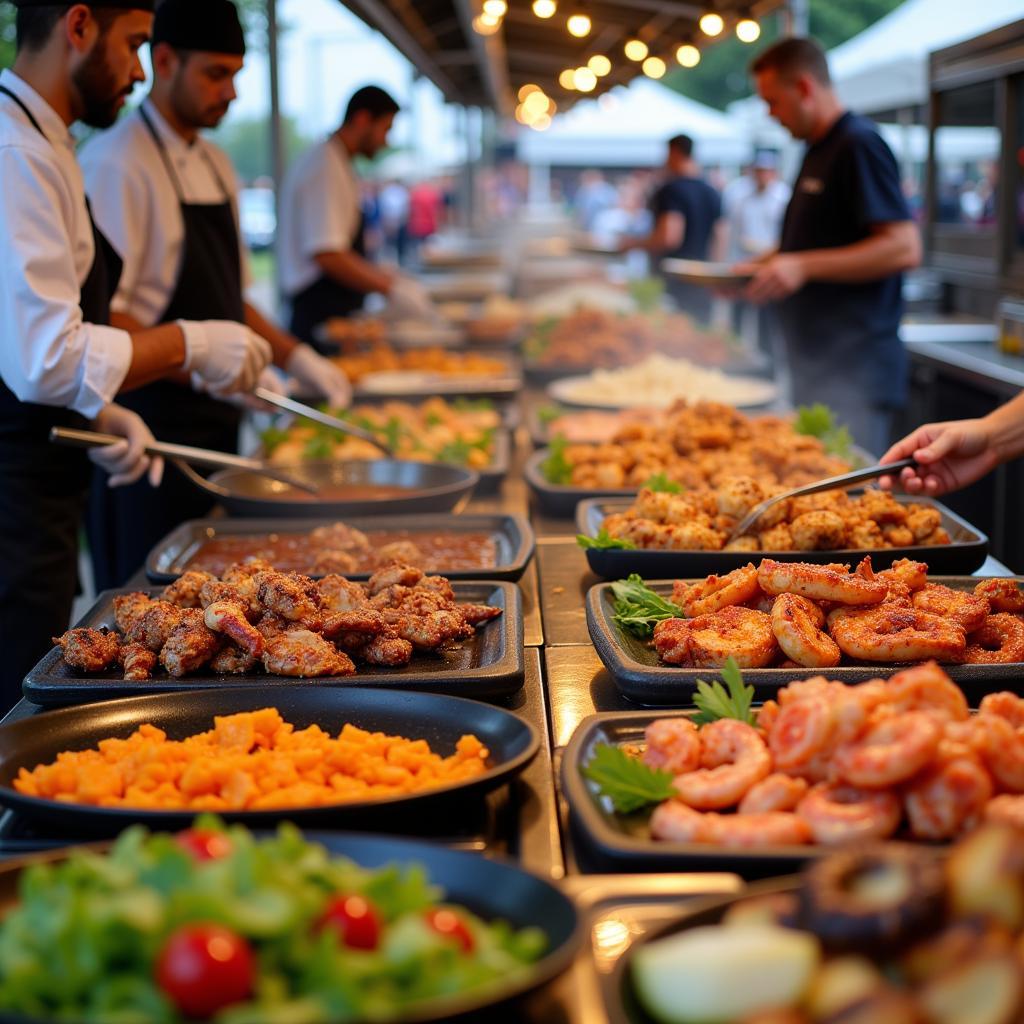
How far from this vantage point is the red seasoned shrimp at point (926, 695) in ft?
4.92

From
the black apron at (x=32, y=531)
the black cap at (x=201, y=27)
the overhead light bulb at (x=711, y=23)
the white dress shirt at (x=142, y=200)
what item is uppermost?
the overhead light bulb at (x=711, y=23)

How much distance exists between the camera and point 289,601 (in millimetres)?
2160

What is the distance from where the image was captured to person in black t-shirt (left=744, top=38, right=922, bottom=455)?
5.14m

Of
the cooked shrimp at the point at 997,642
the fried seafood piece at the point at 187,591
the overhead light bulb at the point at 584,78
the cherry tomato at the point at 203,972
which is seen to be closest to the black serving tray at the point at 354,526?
the fried seafood piece at the point at 187,591

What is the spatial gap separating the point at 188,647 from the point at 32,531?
4.28 feet

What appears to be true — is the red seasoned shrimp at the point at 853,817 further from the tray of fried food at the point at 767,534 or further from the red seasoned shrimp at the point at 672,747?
the tray of fried food at the point at 767,534

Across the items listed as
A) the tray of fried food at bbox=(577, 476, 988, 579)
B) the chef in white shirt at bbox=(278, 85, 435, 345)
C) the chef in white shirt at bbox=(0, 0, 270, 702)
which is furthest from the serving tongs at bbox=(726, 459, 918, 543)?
the chef in white shirt at bbox=(278, 85, 435, 345)

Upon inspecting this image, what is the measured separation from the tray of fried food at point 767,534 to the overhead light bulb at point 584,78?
7.95 m

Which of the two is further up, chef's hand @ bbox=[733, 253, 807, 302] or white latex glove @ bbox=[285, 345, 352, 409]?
chef's hand @ bbox=[733, 253, 807, 302]

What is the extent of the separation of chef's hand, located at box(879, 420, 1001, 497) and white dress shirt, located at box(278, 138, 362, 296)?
15.4 ft

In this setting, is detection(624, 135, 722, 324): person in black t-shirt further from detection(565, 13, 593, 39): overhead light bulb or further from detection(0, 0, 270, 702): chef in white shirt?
detection(0, 0, 270, 702): chef in white shirt

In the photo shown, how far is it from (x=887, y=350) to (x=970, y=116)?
3064 millimetres

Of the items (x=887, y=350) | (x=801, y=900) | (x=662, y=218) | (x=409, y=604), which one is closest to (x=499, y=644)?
(x=409, y=604)

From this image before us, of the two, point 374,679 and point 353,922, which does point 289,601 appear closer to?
point 374,679
